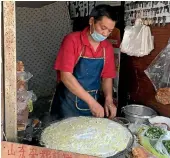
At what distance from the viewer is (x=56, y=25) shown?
5156 millimetres

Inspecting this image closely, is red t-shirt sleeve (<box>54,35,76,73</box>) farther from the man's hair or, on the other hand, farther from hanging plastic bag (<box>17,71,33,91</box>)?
hanging plastic bag (<box>17,71,33,91</box>)

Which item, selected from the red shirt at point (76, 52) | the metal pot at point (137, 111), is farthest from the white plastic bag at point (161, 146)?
the red shirt at point (76, 52)

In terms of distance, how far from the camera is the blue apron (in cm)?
320

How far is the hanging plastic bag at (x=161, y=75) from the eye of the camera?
9.98 feet

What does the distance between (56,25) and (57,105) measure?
2249 mm

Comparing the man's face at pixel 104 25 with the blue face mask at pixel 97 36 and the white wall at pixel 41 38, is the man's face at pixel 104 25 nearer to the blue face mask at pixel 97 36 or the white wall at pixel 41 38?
the blue face mask at pixel 97 36

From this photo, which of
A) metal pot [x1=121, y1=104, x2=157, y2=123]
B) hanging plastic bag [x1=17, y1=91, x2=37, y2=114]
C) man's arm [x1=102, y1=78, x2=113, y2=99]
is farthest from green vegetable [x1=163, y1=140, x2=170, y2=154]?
hanging plastic bag [x1=17, y1=91, x2=37, y2=114]

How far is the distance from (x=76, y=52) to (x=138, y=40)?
83 cm

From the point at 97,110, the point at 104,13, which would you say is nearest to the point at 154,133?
the point at 97,110

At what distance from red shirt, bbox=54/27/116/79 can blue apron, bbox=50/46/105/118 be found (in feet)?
0.21

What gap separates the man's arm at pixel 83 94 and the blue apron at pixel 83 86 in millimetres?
325

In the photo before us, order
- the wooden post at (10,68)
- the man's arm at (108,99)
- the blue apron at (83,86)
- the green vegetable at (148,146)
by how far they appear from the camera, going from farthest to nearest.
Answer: the blue apron at (83,86) < the man's arm at (108,99) < the green vegetable at (148,146) < the wooden post at (10,68)

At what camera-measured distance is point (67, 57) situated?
2.96m

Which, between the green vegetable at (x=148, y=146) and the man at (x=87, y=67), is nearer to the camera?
the green vegetable at (x=148, y=146)
